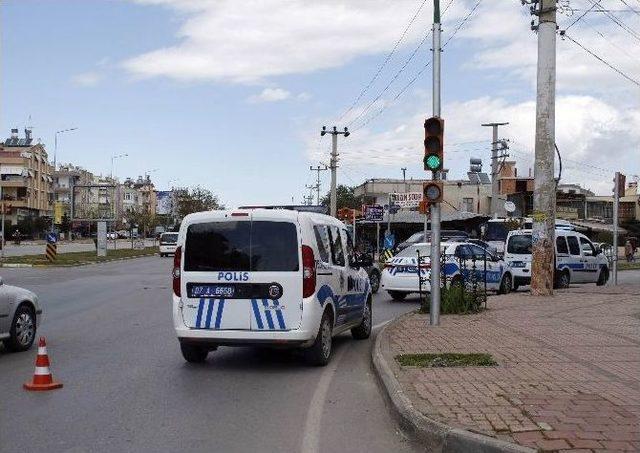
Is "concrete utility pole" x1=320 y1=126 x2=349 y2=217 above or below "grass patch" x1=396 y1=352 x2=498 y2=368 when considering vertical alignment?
above

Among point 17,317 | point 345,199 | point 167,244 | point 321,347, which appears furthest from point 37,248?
point 321,347

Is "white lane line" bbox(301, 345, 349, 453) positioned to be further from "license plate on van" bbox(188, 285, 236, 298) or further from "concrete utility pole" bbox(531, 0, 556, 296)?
"concrete utility pole" bbox(531, 0, 556, 296)

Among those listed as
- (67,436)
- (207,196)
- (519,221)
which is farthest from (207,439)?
(207,196)

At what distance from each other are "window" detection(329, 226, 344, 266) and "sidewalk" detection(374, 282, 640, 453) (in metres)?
1.37

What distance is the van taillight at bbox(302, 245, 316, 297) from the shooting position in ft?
31.3

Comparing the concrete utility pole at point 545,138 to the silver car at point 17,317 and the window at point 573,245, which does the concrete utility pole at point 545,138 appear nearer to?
the window at point 573,245

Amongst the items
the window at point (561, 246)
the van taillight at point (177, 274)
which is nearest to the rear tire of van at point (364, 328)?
the van taillight at point (177, 274)

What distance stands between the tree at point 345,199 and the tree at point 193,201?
600 inches

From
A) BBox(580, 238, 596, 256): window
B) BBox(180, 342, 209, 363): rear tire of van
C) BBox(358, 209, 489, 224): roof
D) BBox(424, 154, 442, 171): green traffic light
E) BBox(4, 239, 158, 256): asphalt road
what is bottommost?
BBox(4, 239, 158, 256): asphalt road

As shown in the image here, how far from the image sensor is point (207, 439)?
6406 millimetres

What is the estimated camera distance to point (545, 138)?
19.0 metres

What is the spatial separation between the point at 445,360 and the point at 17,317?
6.13 m

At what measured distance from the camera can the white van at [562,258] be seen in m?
24.5

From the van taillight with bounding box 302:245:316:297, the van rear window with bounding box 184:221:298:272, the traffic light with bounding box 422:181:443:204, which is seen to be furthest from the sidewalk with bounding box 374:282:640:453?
the traffic light with bounding box 422:181:443:204
